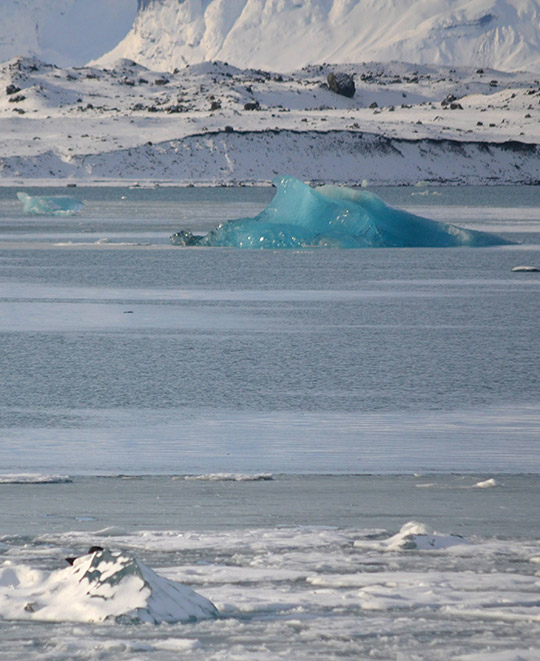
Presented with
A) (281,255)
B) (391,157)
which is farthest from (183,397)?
(391,157)

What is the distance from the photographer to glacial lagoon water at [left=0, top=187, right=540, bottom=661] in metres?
5.07

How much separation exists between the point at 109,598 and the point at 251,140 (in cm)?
12057

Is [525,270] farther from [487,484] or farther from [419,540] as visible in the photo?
[419,540]

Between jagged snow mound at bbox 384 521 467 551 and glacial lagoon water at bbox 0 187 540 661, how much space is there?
24mm

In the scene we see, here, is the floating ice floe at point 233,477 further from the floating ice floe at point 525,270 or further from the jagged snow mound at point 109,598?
the floating ice floe at point 525,270

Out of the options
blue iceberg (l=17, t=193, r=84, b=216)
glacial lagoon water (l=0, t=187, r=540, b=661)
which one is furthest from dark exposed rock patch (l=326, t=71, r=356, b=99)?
glacial lagoon water (l=0, t=187, r=540, b=661)

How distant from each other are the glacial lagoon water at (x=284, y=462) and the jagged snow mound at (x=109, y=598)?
7cm

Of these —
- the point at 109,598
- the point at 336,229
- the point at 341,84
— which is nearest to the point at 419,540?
the point at 109,598

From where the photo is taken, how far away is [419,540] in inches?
243

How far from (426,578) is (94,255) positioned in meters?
25.6

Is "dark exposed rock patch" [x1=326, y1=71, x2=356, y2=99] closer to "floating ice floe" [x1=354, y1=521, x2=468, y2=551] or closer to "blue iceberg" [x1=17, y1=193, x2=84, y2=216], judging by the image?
"blue iceberg" [x1=17, y1=193, x2=84, y2=216]

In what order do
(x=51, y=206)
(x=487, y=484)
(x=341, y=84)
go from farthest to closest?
(x=341, y=84) → (x=51, y=206) → (x=487, y=484)

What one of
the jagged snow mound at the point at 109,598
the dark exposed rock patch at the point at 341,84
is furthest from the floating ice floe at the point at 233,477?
the dark exposed rock patch at the point at 341,84

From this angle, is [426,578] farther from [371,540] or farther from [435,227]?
[435,227]
